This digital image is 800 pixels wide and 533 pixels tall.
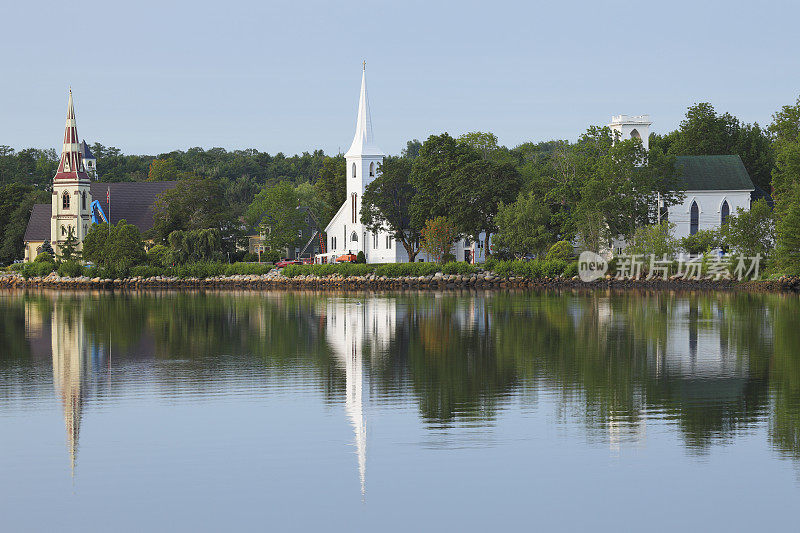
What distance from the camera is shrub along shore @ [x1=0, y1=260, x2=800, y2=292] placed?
223 ft

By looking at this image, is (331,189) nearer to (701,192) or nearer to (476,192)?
(476,192)

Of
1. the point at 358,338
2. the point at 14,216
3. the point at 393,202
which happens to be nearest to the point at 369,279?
the point at 393,202

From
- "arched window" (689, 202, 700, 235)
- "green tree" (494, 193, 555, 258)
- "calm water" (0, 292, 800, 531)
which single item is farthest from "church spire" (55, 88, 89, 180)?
"calm water" (0, 292, 800, 531)

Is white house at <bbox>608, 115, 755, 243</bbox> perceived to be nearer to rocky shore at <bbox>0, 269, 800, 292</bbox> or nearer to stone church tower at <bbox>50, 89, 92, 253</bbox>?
rocky shore at <bbox>0, 269, 800, 292</bbox>

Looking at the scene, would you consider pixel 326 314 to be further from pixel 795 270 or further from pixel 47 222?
pixel 47 222

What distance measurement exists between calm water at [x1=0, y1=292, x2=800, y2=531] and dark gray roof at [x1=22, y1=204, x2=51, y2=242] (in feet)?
252

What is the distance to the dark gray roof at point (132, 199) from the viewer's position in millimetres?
110250

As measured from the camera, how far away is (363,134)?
9281 centimetres

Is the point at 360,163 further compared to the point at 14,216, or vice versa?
the point at 14,216

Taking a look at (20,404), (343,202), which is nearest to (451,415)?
(20,404)

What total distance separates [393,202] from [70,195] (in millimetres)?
36867

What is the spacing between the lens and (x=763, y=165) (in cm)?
9188

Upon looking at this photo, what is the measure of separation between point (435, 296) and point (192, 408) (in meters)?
41.7

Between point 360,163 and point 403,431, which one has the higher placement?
point 360,163
